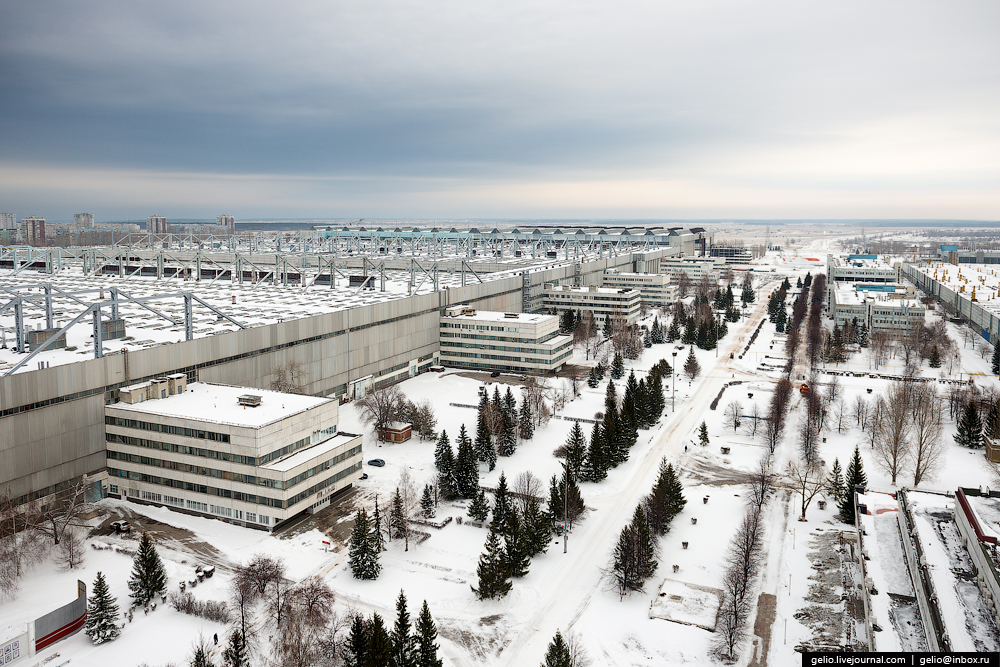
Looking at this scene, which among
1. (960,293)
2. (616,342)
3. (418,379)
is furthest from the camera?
(960,293)

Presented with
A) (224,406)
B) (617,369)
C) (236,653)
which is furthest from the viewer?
(617,369)

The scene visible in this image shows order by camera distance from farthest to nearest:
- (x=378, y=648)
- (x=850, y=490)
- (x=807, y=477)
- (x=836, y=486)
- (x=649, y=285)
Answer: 1. (x=649, y=285)
2. (x=807, y=477)
3. (x=836, y=486)
4. (x=850, y=490)
5. (x=378, y=648)

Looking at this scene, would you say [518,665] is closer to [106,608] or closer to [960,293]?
[106,608]

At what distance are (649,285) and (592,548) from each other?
276ft

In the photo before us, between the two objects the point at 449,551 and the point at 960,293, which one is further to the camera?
the point at 960,293

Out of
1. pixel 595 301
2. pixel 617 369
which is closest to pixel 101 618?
pixel 617 369

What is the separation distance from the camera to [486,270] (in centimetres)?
10844

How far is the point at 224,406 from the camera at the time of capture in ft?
120

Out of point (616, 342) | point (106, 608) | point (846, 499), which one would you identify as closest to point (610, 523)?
point (846, 499)

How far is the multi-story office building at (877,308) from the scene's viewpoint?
8456cm

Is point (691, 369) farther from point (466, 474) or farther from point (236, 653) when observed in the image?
point (236, 653)

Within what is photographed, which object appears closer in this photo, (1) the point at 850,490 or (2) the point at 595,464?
(1) the point at 850,490

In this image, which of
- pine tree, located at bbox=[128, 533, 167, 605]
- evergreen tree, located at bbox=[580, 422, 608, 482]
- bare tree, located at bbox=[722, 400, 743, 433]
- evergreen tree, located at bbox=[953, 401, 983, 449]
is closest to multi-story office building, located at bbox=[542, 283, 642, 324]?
bare tree, located at bbox=[722, 400, 743, 433]

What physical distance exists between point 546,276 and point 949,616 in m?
77.8
